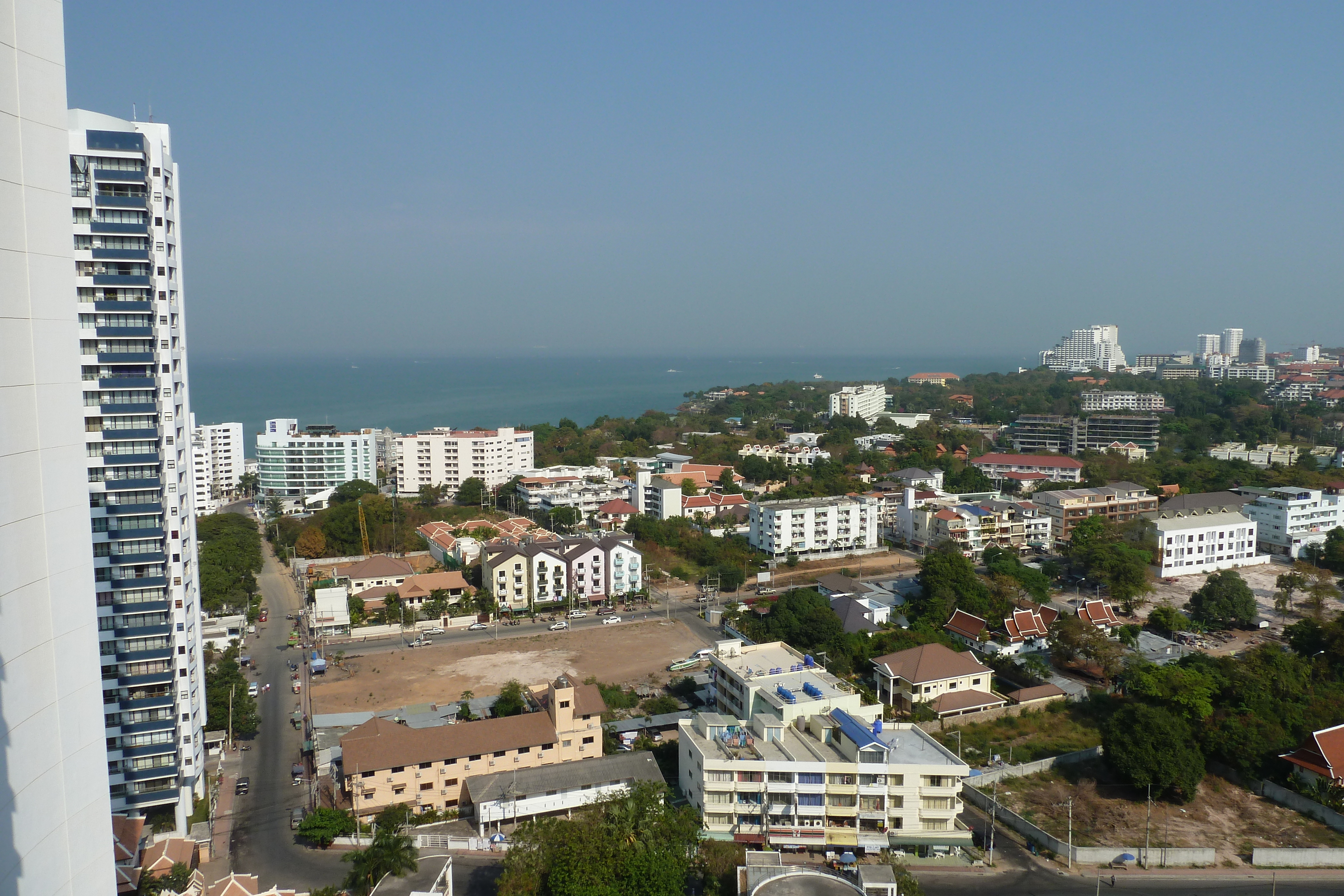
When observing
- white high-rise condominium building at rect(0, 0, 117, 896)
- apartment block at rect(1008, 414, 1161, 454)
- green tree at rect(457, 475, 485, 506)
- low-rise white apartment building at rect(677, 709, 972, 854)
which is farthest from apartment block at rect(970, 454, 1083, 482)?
white high-rise condominium building at rect(0, 0, 117, 896)

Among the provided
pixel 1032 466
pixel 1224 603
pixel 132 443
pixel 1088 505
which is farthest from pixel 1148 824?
pixel 1032 466

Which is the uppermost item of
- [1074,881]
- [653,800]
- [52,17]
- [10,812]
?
[52,17]

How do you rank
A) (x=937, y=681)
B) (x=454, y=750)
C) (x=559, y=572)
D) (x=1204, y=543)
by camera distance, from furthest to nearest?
1. (x=1204, y=543)
2. (x=559, y=572)
3. (x=937, y=681)
4. (x=454, y=750)

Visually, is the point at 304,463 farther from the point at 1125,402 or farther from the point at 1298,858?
the point at 1125,402

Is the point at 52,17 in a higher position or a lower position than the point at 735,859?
higher

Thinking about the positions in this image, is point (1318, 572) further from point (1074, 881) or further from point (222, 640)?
point (222, 640)

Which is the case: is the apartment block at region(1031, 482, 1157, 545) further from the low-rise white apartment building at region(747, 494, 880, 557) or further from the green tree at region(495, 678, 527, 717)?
the green tree at region(495, 678, 527, 717)

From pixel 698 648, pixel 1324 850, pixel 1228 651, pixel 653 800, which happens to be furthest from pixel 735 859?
pixel 1228 651
